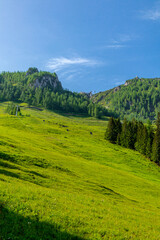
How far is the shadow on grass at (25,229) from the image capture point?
9.85 metres

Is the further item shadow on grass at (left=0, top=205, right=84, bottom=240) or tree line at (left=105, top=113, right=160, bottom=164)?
tree line at (left=105, top=113, right=160, bottom=164)

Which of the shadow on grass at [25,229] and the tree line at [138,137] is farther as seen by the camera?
the tree line at [138,137]

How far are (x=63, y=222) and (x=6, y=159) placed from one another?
75.7ft

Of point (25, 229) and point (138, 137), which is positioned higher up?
point (25, 229)

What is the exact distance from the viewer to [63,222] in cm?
1271

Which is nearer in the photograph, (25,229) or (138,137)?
(25,229)

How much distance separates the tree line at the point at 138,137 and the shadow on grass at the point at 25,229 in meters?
89.1

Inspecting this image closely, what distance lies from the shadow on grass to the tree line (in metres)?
89.1

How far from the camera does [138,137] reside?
10831 centimetres

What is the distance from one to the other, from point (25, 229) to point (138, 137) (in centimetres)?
10815

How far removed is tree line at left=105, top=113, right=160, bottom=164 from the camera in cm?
9088

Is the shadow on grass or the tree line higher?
the shadow on grass

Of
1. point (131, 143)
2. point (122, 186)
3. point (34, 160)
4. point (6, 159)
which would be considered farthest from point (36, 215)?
point (131, 143)

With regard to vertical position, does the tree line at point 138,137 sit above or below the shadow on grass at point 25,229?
below
